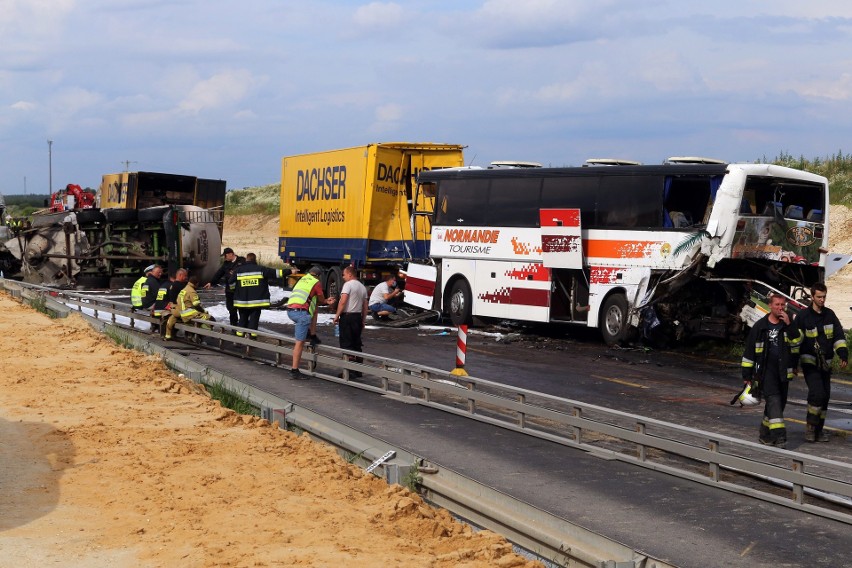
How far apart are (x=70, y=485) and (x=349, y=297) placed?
25.4ft

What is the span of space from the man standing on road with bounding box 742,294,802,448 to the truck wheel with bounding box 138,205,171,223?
85.7 feet

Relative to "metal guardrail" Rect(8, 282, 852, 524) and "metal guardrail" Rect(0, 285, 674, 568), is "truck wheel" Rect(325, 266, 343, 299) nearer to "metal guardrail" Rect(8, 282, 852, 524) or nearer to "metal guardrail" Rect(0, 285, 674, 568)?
"metal guardrail" Rect(8, 282, 852, 524)

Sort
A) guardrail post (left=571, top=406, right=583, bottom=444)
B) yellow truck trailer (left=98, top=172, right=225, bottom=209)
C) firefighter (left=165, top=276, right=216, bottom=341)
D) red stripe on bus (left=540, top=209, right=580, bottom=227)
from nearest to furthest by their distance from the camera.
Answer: guardrail post (left=571, top=406, right=583, bottom=444), firefighter (left=165, top=276, right=216, bottom=341), red stripe on bus (left=540, top=209, right=580, bottom=227), yellow truck trailer (left=98, top=172, right=225, bottom=209)

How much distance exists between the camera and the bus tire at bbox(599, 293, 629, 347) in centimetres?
2122

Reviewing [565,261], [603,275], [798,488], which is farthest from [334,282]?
[798,488]

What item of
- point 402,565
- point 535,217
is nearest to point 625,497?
point 402,565

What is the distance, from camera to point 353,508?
27.6 ft

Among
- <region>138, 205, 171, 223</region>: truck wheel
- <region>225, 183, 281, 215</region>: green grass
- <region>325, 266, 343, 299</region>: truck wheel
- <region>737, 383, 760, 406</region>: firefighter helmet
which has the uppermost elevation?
<region>225, 183, 281, 215</region>: green grass

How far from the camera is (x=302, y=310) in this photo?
1666 centimetres

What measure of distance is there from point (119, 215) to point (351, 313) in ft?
68.5

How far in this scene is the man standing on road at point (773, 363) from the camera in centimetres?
1170

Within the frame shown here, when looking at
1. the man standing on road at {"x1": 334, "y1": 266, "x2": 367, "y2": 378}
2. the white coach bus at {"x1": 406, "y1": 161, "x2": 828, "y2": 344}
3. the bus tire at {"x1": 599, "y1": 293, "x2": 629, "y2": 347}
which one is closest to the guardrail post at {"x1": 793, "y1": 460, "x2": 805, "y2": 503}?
the man standing on road at {"x1": 334, "y1": 266, "x2": 367, "y2": 378}

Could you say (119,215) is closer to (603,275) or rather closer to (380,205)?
(380,205)

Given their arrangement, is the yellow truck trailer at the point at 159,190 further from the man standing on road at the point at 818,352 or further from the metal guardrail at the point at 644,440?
the man standing on road at the point at 818,352
